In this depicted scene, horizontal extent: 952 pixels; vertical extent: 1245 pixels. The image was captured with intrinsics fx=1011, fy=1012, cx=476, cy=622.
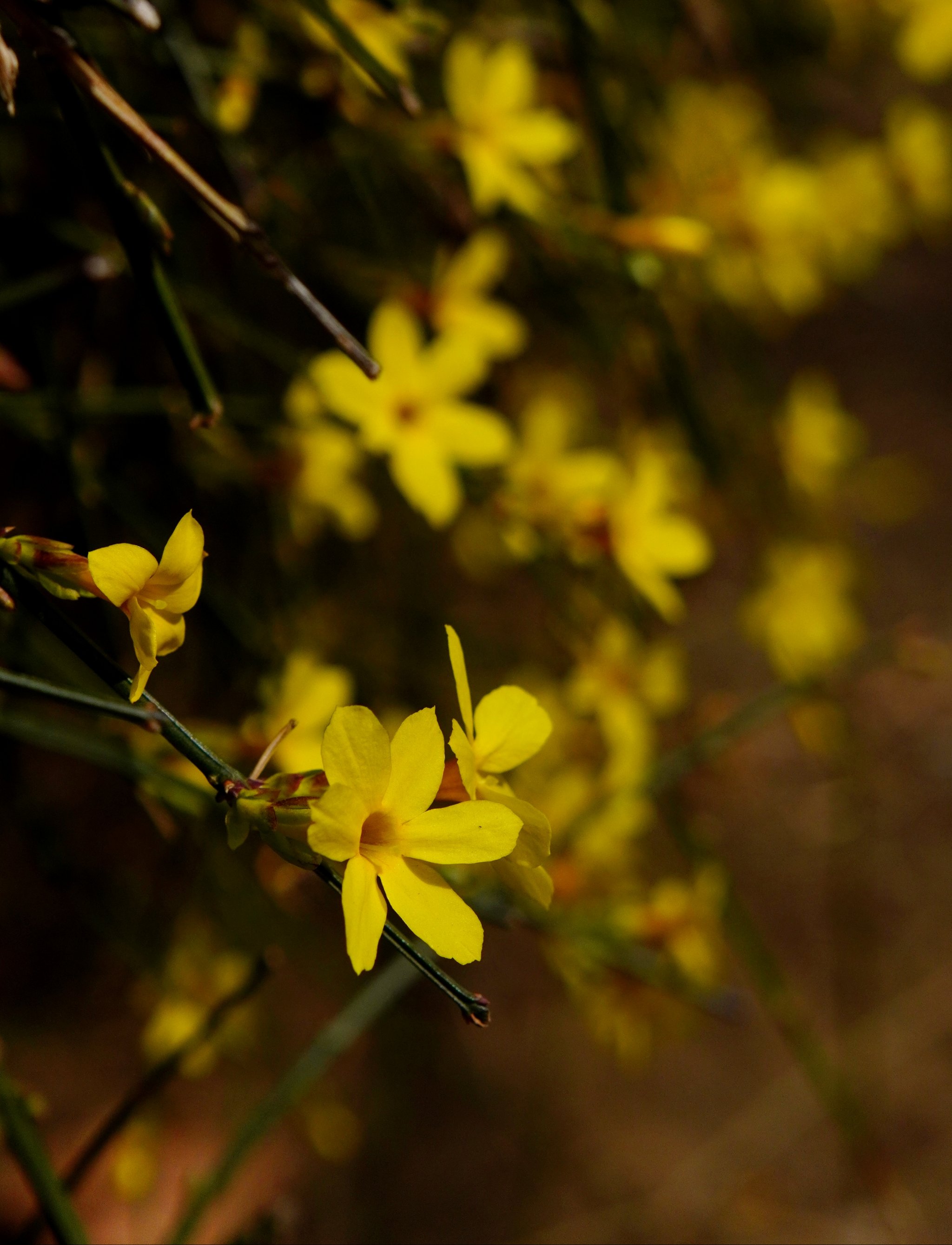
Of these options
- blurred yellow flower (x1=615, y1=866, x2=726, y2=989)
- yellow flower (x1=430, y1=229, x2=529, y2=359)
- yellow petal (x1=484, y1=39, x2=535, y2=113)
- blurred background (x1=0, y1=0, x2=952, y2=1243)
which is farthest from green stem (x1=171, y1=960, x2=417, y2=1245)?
yellow petal (x1=484, y1=39, x2=535, y2=113)

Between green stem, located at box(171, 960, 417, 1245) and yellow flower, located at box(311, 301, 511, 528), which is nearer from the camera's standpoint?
green stem, located at box(171, 960, 417, 1245)

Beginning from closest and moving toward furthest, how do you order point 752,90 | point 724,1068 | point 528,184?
point 528,184, point 752,90, point 724,1068

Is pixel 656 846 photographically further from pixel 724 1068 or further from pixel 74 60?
pixel 74 60

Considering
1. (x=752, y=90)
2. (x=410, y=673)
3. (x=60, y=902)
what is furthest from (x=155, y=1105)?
(x=752, y=90)

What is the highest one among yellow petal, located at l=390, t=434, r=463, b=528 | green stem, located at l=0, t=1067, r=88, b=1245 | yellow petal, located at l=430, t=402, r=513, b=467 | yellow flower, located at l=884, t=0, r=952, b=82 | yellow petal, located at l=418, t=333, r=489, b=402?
yellow flower, located at l=884, t=0, r=952, b=82

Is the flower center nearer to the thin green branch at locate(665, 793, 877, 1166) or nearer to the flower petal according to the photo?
the flower petal

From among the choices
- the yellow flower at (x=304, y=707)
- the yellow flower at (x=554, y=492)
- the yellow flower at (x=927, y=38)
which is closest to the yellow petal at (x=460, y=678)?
the yellow flower at (x=304, y=707)

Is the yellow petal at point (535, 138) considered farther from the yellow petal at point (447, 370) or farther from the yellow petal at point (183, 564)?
the yellow petal at point (183, 564)

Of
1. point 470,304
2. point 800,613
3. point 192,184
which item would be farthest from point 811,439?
point 192,184
